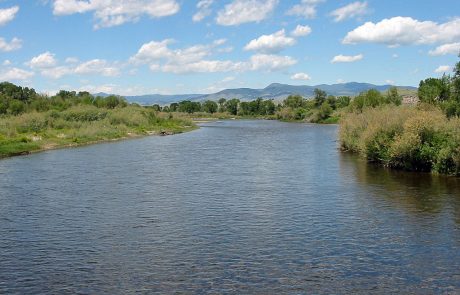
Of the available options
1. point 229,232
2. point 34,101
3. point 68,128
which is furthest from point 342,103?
point 229,232

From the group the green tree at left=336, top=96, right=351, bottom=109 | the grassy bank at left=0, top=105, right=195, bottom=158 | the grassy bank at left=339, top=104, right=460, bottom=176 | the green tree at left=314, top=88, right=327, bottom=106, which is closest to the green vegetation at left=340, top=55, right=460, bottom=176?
the grassy bank at left=339, top=104, right=460, bottom=176

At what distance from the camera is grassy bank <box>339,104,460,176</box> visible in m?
37.0

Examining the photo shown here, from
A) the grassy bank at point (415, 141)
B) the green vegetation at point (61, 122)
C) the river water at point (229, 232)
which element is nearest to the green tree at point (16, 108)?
the green vegetation at point (61, 122)

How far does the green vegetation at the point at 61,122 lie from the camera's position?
221 ft

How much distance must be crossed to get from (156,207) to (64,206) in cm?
520

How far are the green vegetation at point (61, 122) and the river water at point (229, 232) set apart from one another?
2606cm

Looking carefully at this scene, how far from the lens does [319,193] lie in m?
32.0

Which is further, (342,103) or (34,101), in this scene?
(342,103)

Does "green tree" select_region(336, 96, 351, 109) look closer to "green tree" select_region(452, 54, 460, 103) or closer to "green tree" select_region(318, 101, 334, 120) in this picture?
"green tree" select_region(318, 101, 334, 120)

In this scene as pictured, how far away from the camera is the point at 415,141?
38.7m

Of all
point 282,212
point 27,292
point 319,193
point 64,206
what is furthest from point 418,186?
point 27,292

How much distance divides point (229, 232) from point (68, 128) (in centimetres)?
7031

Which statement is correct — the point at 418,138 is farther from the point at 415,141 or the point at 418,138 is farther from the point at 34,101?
the point at 34,101

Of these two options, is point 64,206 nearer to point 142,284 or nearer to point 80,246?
point 80,246
